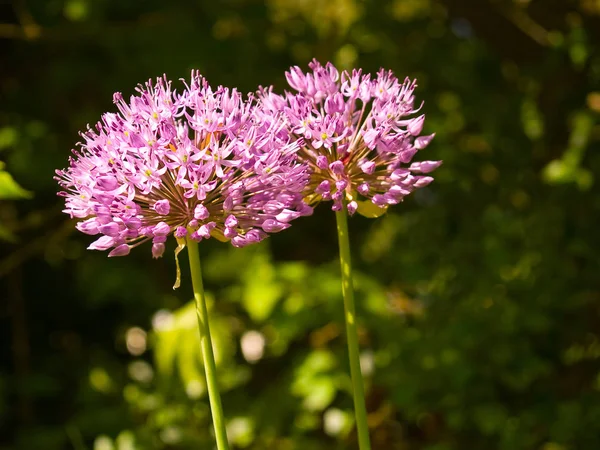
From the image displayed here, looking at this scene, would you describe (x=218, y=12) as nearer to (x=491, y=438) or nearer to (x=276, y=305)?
(x=276, y=305)

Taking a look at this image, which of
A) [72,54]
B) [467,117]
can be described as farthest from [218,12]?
[467,117]

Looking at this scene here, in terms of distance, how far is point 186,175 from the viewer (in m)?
0.81

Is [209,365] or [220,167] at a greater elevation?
[220,167]

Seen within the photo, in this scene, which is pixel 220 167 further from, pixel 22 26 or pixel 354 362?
pixel 22 26

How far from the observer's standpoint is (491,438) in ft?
6.47

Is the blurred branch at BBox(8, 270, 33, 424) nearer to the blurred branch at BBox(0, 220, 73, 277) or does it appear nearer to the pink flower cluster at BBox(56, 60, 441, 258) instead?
the blurred branch at BBox(0, 220, 73, 277)

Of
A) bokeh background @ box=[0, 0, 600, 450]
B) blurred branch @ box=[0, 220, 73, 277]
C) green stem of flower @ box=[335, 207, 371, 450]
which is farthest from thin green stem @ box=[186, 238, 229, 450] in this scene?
blurred branch @ box=[0, 220, 73, 277]

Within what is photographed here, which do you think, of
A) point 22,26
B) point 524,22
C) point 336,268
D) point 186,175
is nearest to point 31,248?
point 22,26

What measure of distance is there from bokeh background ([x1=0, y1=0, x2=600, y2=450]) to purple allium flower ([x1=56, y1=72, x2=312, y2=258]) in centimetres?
89

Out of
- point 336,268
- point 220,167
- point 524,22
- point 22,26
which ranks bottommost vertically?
point 336,268

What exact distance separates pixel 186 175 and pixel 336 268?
107 cm

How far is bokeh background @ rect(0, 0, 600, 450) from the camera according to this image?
175 cm

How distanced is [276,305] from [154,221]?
99 centimetres

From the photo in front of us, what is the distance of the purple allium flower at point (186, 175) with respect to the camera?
0.78 m
